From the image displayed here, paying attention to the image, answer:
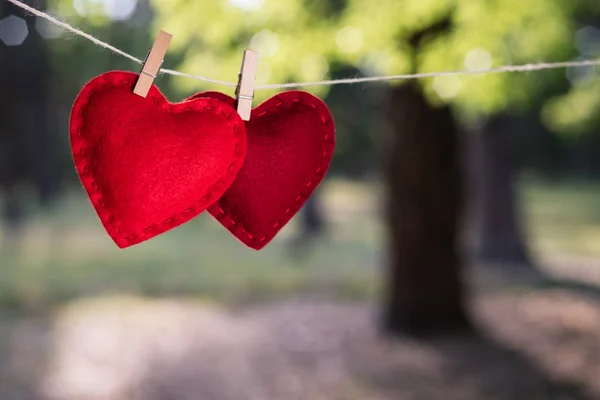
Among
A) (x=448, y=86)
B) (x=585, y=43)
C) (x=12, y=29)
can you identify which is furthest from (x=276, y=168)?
(x=12, y=29)

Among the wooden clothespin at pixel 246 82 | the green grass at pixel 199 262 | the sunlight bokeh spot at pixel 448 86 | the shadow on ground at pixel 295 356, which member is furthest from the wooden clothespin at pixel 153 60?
the green grass at pixel 199 262

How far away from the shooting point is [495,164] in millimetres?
10234

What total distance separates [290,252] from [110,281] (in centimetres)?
403

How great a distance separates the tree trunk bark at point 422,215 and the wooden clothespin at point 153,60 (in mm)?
4637

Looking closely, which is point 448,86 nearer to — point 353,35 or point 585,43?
point 353,35

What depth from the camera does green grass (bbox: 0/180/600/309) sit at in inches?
359

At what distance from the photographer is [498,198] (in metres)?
10.4

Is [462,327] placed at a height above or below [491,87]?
below

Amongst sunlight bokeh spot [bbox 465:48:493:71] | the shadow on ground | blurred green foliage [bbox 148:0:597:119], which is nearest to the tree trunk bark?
the shadow on ground

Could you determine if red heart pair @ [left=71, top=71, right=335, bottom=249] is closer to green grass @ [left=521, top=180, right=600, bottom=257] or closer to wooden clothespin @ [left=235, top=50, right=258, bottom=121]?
wooden clothespin @ [left=235, top=50, right=258, bottom=121]

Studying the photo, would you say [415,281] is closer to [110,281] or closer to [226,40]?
[226,40]

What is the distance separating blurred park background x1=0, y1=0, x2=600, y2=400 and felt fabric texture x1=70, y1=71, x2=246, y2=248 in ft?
1.34

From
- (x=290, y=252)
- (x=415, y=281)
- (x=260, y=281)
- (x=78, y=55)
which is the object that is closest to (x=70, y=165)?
(x=78, y=55)

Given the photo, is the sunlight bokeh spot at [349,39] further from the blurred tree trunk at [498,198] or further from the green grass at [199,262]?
the blurred tree trunk at [498,198]
